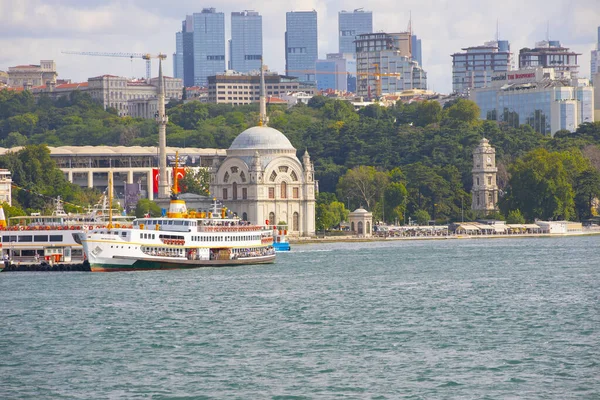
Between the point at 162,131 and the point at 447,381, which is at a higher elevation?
the point at 162,131

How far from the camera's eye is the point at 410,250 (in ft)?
340

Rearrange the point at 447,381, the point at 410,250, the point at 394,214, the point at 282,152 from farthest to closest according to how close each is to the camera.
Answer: the point at 394,214 < the point at 282,152 < the point at 410,250 < the point at 447,381

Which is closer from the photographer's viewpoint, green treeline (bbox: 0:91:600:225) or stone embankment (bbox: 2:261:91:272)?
stone embankment (bbox: 2:261:91:272)

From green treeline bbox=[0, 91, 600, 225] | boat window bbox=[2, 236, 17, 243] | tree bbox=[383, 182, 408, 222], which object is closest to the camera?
boat window bbox=[2, 236, 17, 243]

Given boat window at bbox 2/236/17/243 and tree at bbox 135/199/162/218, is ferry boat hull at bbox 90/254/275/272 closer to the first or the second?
boat window at bbox 2/236/17/243

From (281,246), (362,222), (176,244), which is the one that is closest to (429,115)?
(362,222)

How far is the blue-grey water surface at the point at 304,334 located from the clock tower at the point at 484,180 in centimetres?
6730

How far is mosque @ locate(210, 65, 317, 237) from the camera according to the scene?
423 feet

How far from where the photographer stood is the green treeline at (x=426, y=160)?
138m

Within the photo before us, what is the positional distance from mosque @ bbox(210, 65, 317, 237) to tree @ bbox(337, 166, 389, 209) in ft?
39.1

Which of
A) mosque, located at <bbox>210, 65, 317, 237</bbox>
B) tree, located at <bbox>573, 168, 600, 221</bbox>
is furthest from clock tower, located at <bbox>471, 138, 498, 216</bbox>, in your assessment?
mosque, located at <bbox>210, 65, 317, 237</bbox>

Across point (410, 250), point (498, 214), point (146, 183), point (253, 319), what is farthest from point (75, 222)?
point (146, 183)

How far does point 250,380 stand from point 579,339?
12557 mm

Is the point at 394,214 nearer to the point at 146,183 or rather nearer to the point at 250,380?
the point at 146,183
